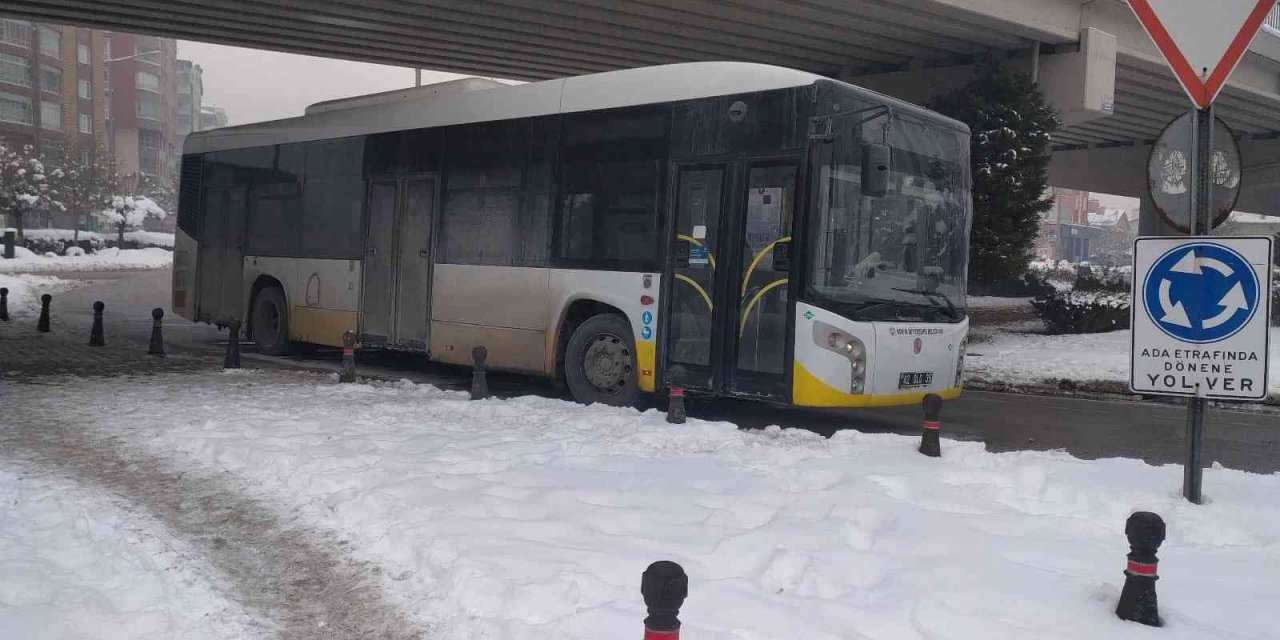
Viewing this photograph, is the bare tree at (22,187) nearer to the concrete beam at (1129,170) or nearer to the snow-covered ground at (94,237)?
the snow-covered ground at (94,237)

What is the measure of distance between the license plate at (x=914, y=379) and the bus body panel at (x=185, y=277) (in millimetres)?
12242

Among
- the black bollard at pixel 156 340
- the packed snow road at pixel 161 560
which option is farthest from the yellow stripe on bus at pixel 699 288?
the black bollard at pixel 156 340

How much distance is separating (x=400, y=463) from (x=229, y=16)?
1532 centimetres

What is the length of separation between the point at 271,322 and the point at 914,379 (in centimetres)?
998

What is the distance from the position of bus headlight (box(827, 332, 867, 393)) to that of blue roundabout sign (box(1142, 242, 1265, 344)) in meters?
3.33

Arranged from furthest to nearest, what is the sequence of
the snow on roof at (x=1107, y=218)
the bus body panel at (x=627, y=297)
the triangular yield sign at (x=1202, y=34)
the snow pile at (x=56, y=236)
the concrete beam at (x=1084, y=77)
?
the snow on roof at (x=1107, y=218) < the snow pile at (x=56, y=236) < the concrete beam at (x=1084, y=77) < the bus body panel at (x=627, y=297) < the triangular yield sign at (x=1202, y=34)

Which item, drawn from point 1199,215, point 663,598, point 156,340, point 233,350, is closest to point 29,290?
point 156,340

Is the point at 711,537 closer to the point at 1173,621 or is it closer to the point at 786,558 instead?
the point at 786,558

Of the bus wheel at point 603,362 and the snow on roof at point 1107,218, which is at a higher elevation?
the snow on roof at point 1107,218

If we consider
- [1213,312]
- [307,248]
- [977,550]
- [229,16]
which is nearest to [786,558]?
[977,550]

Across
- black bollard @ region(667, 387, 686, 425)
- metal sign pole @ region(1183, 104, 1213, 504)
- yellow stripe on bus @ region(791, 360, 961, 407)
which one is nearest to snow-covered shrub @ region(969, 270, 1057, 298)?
yellow stripe on bus @ region(791, 360, 961, 407)

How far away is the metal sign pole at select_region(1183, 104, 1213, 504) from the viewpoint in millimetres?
6223

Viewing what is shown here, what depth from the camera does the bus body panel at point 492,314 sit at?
1162 cm

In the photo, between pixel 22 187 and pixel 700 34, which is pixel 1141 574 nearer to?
pixel 700 34
